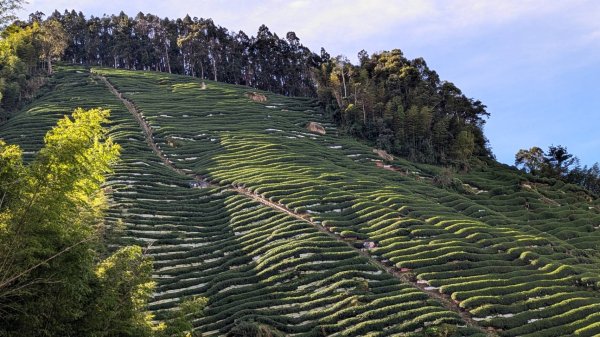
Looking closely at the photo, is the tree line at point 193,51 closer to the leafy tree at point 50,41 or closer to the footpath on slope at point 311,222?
the leafy tree at point 50,41

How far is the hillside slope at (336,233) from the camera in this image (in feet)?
105

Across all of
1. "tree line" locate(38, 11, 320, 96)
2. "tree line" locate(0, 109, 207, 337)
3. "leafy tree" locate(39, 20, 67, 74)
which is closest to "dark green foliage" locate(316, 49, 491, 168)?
"tree line" locate(38, 11, 320, 96)

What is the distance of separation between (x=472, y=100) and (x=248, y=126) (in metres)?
38.1

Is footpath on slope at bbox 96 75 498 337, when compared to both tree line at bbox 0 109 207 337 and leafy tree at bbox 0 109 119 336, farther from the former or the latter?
leafy tree at bbox 0 109 119 336

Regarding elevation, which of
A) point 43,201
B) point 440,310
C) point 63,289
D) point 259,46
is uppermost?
point 259,46

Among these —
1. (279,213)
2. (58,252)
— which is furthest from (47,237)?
(279,213)

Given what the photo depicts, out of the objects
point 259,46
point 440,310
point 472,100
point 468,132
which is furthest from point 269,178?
point 259,46

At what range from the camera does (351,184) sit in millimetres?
54031

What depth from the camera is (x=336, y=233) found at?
42688 millimetres

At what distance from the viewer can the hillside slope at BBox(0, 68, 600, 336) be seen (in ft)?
105

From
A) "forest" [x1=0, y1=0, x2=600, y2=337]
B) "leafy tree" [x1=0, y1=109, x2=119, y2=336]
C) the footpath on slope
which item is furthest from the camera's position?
the footpath on slope

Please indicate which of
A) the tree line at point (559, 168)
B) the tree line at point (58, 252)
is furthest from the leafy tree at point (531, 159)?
the tree line at point (58, 252)

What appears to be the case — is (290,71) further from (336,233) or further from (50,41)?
(336,233)

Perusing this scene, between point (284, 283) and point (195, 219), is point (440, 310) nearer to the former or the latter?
point (284, 283)
